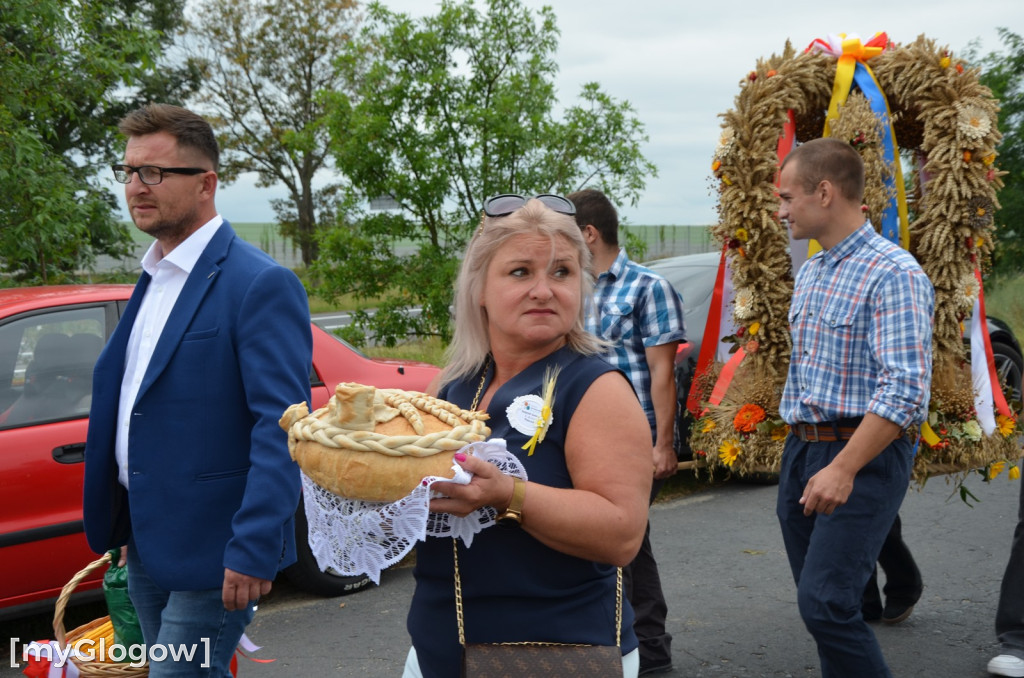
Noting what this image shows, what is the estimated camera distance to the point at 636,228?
33.1 feet

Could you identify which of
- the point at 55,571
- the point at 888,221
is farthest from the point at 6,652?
the point at 888,221

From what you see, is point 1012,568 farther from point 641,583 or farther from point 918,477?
point 641,583

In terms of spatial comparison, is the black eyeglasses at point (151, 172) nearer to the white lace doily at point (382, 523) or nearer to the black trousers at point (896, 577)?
the white lace doily at point (382, 523)

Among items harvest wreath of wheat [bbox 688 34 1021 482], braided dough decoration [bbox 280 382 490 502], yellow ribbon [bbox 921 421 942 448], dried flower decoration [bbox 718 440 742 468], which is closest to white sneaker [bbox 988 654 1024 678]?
harvest wreath of wheat [bbox 688 34 1021 482]

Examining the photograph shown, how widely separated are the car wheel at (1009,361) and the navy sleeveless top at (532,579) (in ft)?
23.3

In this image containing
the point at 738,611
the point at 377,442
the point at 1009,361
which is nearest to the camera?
the point at 377,442

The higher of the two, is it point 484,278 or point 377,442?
point 484,278

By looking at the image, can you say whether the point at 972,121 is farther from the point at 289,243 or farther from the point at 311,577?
the point at 289,243

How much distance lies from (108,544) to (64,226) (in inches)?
176

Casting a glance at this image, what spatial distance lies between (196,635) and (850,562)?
2.00 metres

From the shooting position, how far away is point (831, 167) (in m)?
3.16

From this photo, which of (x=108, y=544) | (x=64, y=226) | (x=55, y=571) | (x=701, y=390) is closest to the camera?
(x=108, y=544)

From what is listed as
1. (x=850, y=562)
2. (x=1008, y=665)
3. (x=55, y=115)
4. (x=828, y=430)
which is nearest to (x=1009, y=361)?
(x=1008, y=665)

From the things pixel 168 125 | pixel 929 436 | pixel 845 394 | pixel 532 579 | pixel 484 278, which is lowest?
pixel 929 436
